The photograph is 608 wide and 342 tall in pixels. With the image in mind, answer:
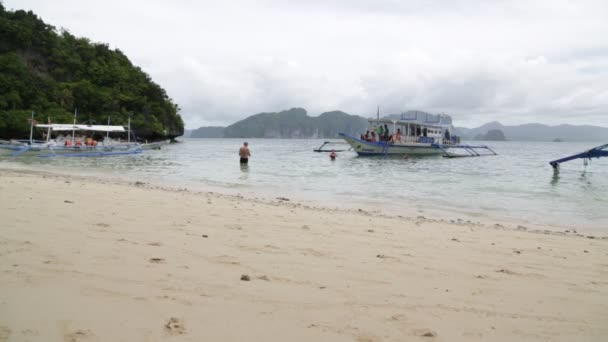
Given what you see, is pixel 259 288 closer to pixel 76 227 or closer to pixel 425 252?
pixel 425 252

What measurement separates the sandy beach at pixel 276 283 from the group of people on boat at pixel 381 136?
3493 centimetres

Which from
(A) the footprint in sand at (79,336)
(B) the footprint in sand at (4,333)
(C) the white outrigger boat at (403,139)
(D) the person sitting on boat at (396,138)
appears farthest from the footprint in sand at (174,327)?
(D) the person sitting on boat at (396,138)

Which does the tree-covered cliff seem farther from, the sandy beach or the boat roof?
the sandy beach

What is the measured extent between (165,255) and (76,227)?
1881mm

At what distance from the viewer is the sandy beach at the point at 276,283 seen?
2.80m

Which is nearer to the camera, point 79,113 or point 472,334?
point 472,334

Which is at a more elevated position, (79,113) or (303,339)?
(79,113)

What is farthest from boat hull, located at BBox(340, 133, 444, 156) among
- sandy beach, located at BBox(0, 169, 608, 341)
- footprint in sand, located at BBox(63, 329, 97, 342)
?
footprint in sand, located at BBox(63, 329, 97, 342)

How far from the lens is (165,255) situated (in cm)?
438

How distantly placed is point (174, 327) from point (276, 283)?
3.90ft

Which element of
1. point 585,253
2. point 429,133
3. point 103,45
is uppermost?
point 103,45

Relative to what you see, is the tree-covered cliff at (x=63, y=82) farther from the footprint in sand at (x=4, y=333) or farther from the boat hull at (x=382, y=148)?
the footprint in sand at (x=4, y=333)

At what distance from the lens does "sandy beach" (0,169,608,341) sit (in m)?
2.80

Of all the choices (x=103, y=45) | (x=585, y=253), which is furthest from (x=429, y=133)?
(x=103, y=45)
